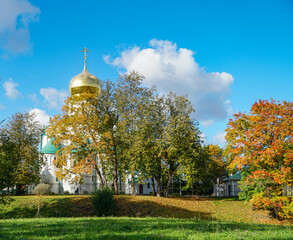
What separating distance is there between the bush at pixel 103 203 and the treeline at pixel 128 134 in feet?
20.6

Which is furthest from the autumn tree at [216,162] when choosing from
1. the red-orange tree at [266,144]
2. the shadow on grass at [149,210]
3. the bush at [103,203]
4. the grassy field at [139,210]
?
the bush at [103,203]

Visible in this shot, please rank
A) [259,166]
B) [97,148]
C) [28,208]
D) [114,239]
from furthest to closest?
[97,148]
[28,208]
[259,166]
[114,239]

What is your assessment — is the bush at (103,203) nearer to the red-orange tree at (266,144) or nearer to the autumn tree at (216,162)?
the red-orange tree at (266,144)

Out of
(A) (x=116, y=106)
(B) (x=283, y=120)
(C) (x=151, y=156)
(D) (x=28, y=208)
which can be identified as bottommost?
(D) (x=28, y=208)

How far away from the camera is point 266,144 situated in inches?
755

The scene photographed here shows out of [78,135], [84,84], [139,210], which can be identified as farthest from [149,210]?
[84,84]

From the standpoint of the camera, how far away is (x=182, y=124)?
90.6 ft

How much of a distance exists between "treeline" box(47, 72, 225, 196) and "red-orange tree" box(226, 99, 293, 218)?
25.1ft

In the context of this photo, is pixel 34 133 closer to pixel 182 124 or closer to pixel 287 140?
pixel 182 124

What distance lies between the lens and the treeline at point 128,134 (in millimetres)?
26438

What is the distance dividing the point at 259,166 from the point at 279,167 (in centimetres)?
123

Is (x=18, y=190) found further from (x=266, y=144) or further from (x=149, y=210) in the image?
(x=266, y=144)

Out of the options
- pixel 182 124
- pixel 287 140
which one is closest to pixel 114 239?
pixel 287 140

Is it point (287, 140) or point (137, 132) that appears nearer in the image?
point (287, 140)
